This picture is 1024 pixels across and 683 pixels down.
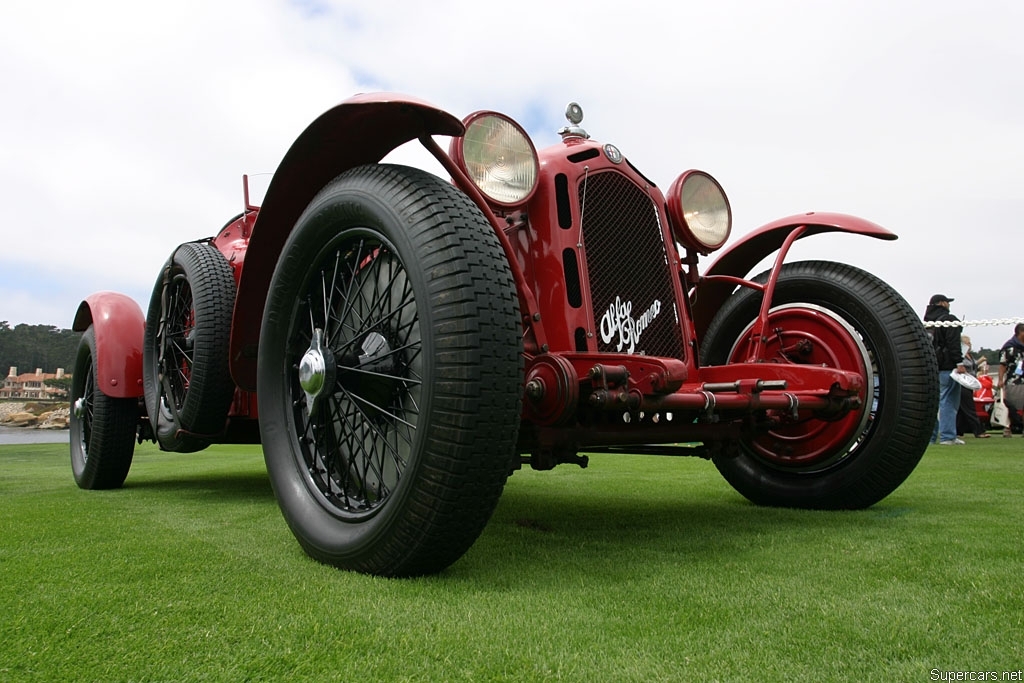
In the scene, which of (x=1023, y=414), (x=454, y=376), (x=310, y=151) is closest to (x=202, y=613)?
(x=454, y=376)

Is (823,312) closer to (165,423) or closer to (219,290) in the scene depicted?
(219,290)

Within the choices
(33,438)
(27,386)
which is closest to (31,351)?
(27,386)

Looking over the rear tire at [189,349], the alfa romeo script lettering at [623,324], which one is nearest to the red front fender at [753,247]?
the alfa romeo script lettering at [623,324]

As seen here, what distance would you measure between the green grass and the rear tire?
0.53 meters

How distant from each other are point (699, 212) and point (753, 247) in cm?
43

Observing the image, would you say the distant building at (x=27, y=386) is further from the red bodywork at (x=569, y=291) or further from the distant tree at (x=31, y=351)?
the red bodywork at (x=569, y=291)

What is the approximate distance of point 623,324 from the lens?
277 centimetres

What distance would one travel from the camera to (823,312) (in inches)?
126

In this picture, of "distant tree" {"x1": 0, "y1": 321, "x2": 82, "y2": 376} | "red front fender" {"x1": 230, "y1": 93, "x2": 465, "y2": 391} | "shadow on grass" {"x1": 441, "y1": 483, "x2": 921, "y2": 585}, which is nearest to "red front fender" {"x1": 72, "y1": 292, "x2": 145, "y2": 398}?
"red front fender" {"x1": 230, "y1": 93, "x2": 465, "y2": 391}

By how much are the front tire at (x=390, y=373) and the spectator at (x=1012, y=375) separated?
9508 mm

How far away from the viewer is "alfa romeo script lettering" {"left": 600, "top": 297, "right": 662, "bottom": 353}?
270 centimetres

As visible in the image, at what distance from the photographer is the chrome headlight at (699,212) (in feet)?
10.3

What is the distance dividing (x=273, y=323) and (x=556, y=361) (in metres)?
0.95

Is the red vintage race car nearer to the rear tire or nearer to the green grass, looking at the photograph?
the rear tire
